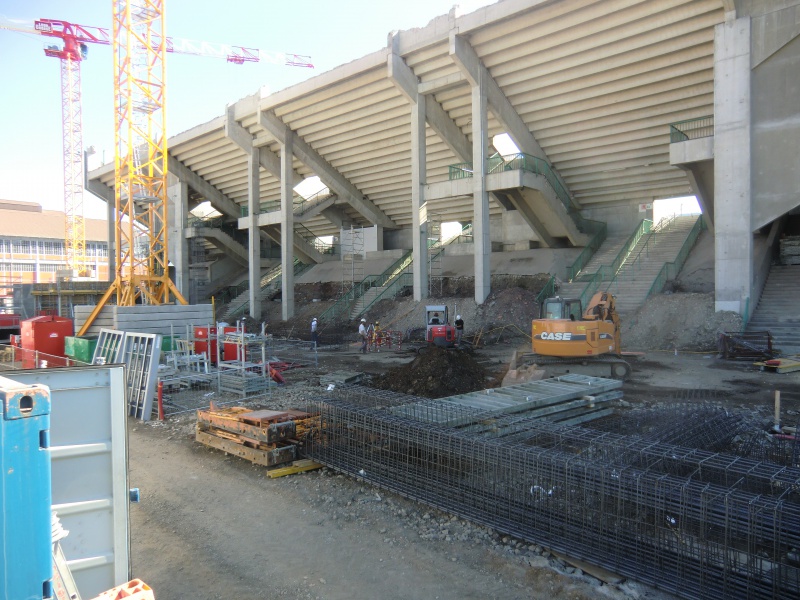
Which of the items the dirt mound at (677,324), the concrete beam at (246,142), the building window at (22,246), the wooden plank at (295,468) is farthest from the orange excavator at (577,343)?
the building window at (22,246)

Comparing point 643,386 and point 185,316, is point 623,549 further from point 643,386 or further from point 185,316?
point 185,316

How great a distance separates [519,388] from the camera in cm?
974

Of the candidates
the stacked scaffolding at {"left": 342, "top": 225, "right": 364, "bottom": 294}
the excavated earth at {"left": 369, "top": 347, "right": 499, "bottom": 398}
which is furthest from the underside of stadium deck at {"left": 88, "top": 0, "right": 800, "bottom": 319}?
the excavated earth at {"left": 369, "top": 347, "right": 499, "bottom": 398}

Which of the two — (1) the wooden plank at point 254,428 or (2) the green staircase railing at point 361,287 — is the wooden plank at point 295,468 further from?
(2) the green staircase railing at point 361,287

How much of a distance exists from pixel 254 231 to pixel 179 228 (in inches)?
344

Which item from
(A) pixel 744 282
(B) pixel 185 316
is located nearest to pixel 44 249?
(B) pixel 185 316

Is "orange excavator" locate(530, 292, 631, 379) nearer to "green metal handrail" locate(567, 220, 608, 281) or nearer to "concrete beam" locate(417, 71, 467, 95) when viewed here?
"green metal handrail" locate(567, 220, 608, 281)

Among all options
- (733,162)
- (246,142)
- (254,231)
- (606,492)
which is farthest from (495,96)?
(606,492)

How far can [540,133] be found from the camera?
1056 inches

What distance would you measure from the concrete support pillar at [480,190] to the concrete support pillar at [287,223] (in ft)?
39.2

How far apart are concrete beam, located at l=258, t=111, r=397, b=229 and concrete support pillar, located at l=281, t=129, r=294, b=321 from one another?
0.52m

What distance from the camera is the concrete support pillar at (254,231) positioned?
35094 millimetres

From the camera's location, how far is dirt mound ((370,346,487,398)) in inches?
531

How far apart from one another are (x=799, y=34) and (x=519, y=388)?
52.6ft
